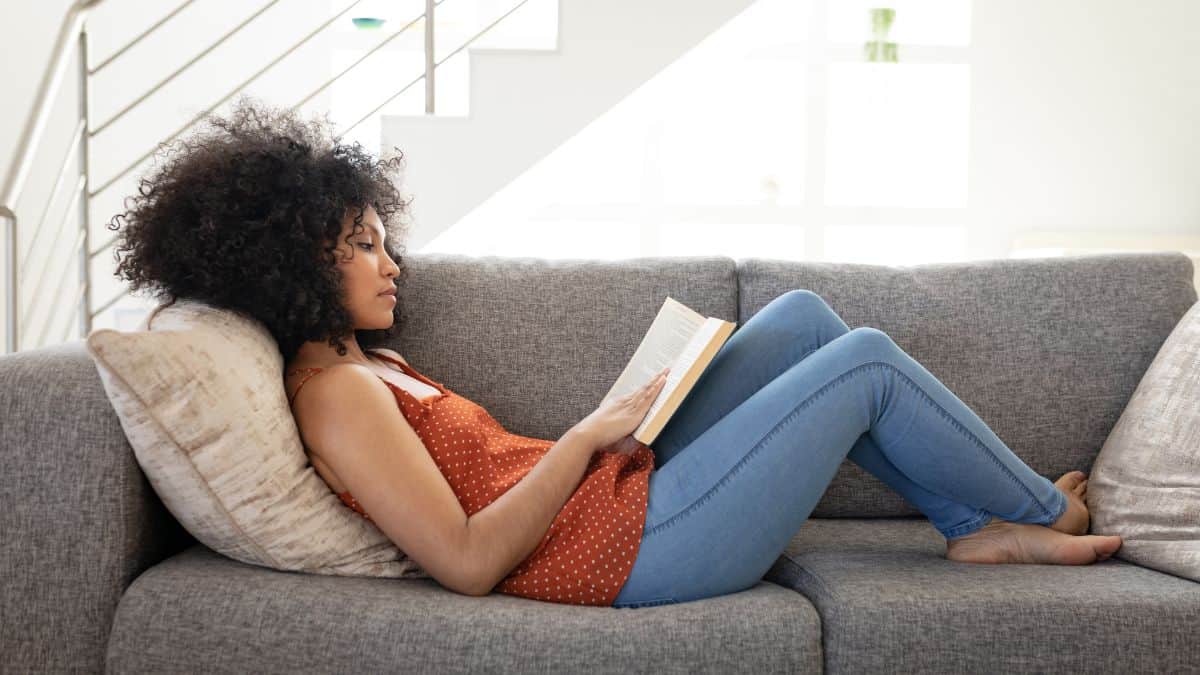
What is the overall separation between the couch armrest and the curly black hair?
0.23 m

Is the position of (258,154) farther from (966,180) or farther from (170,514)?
(966,180)

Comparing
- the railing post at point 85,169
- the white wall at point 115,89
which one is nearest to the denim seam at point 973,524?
the railing post at point 85,169

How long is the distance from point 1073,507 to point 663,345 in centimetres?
68

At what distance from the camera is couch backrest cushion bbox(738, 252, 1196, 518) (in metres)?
1.94

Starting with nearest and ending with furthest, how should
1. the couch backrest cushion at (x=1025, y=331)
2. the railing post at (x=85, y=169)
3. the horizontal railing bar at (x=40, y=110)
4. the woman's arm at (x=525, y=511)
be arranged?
1. the woman's arm at (x=525, y=511)
2. the couch backrest cushion at (x=1025, y=331)
3. the horizontal railing bar at (x=40, y=110)
4. the railing post at (x=85, y=169)

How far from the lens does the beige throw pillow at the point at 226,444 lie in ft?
4.41

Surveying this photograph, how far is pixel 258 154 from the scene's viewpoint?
62.9 inches

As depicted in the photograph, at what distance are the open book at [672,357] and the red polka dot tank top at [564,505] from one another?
9 cm

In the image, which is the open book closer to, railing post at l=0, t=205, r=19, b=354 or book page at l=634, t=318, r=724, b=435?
book page at l=634, t=318, r=724, b=435

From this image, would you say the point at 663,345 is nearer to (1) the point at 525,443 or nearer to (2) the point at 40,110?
(1) the point at 525,443

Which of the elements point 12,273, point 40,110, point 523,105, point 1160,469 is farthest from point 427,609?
point 523,105

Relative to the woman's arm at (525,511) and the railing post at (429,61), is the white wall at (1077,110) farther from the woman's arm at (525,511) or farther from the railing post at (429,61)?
the woman's arm at (525,511)

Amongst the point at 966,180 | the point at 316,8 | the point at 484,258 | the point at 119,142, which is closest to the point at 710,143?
the point at 966,180

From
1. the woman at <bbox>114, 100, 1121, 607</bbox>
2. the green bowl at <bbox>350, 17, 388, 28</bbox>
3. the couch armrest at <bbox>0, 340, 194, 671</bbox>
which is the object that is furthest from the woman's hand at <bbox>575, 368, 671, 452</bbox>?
the green bowl at <bbox>350, 17, 388, 28</bbox>
